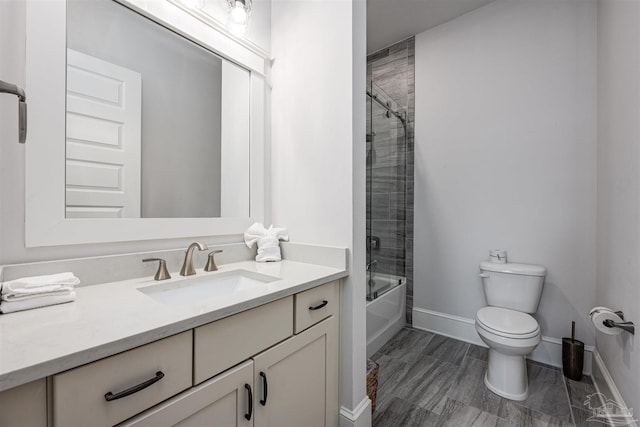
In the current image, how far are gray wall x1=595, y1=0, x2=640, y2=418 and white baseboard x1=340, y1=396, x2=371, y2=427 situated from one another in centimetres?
115

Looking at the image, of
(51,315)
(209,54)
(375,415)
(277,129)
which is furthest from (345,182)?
(375,415)

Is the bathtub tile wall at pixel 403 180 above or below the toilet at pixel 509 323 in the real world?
above

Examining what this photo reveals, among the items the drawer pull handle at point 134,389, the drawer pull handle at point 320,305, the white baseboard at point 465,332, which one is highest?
the drawer pull handle at point 320,305

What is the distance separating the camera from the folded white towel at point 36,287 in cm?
73

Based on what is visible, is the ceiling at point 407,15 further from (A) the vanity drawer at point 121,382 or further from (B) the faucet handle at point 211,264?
(A) the vanity drawer at point 121,382

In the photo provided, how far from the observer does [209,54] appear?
1.43 meters

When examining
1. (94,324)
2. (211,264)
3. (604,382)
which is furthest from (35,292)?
(604,382)

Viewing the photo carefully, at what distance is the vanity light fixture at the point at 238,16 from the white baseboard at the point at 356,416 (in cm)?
197

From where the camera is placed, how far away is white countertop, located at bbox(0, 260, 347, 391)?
1.69 ft

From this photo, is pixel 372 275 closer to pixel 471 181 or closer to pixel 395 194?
pixel 395 194

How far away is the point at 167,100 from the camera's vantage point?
1.28m

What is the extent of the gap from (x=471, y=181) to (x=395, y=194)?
643 millimetres

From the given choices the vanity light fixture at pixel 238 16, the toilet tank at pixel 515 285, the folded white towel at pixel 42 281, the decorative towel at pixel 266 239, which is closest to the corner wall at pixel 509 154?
the toilet tank at pixel 515 285

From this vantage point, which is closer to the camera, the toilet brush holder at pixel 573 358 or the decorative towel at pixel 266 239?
the decorative towel at pixel 266 239
